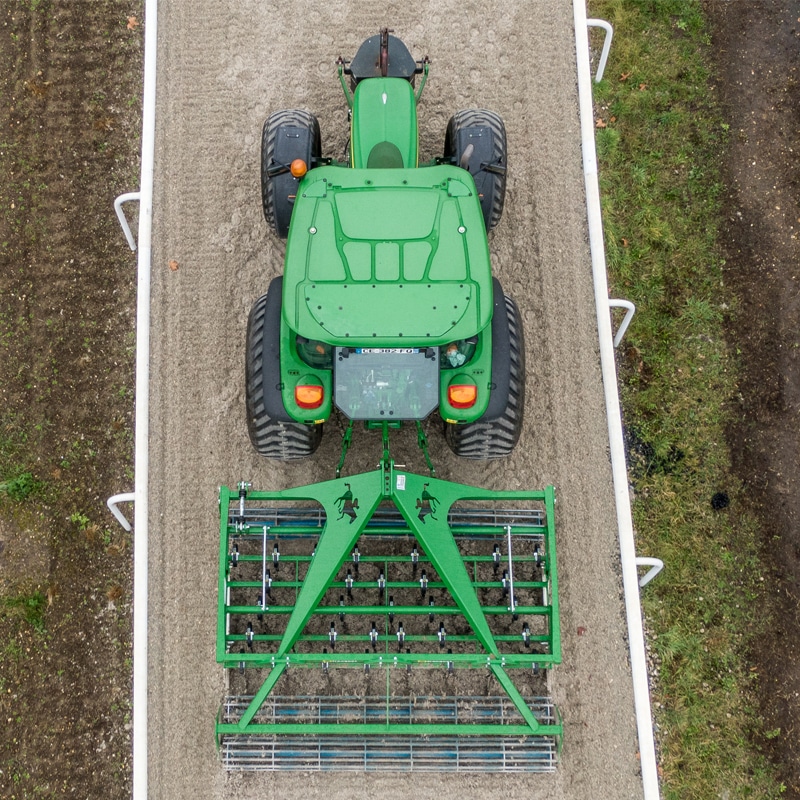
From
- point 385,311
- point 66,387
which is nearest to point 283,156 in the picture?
point 385,311

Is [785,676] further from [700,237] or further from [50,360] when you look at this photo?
[50,360]

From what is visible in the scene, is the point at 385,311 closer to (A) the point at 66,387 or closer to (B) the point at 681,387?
(B) the point at 681,387

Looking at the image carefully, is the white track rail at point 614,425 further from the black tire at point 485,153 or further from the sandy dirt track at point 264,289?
the black tire at point 485,153

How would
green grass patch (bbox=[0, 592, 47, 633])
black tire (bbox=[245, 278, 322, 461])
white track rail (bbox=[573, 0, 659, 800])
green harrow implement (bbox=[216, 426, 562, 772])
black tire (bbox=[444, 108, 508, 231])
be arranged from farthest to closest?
green grass patch (bbox=[0, 592, 47, 633])
black tire (bbox=[444, 108, 508, 231])
white track rail (bbox=[573, 0, 659, 800])
black tire (bbox=[245, 278, 322, 461])
green harrow implement (bbox=[216, 426, 562, 772])

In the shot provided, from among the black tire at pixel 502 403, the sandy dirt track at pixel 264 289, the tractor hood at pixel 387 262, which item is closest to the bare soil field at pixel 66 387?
the sandy dirt track at pixel 264 289

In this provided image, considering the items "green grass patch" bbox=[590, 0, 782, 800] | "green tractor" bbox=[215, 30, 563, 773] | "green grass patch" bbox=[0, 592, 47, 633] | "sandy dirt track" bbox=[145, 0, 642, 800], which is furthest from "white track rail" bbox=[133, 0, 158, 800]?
"green grass patch" bbox=[590, 0, 782, 800]

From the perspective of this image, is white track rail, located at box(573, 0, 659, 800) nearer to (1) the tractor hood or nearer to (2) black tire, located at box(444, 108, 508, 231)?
(2) black tire, located at box(444, 108, 508, 231)
